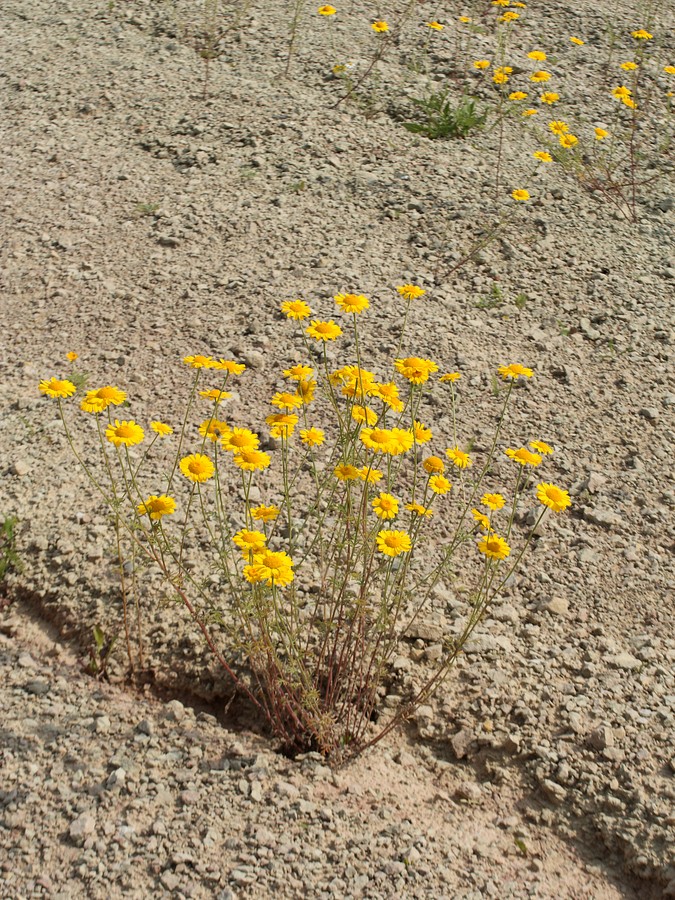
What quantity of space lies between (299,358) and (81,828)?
2.04 meters

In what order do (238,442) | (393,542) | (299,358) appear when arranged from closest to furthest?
(238,442)
(393,542)
(299,358)

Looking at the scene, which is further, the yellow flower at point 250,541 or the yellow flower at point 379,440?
the yellow flower at point 379,440

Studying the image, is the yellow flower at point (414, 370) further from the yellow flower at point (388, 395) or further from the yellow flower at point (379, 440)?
the yellow flower at point (379, 440)

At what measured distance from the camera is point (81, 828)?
2131 millimetres

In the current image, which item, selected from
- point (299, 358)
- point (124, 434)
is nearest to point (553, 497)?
→ point (124, 434)

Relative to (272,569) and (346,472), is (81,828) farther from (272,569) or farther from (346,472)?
(346,472)

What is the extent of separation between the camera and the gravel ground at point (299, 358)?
221 centimetres

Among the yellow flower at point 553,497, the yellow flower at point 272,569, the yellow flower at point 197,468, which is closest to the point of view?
the yellow flower at point 272,569

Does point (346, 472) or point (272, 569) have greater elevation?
point (346, 472)

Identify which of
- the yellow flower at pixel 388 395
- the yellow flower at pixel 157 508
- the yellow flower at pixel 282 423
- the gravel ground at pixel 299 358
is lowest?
the gravel ground at pixel 299 358

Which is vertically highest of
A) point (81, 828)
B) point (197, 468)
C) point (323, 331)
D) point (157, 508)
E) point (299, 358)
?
point (323, 331)

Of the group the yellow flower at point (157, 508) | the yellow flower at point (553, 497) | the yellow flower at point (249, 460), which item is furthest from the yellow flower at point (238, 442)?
the yellow flower at point (553, 497)

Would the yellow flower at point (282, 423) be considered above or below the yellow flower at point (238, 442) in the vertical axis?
above

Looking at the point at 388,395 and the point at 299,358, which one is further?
the point at 299,358
